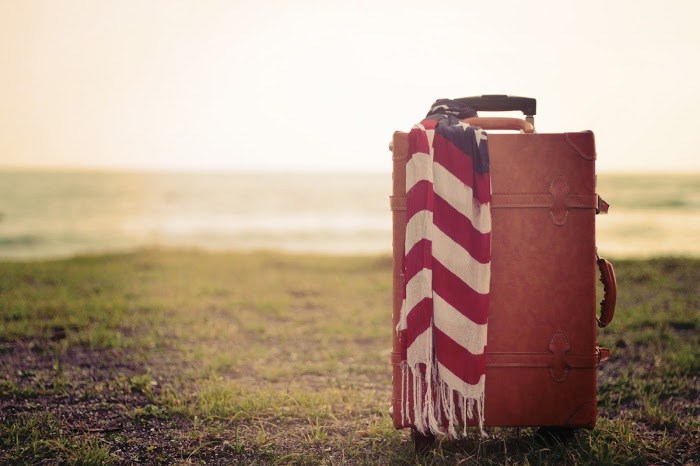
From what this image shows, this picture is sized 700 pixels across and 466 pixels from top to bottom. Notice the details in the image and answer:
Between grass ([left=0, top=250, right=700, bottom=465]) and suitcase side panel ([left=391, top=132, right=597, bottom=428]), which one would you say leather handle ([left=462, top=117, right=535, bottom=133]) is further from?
grass ([left=0, top=250, right=700, bottom=465])

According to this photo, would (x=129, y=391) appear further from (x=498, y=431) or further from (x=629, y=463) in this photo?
(x=629, y=463)

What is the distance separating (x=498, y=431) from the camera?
300 cm

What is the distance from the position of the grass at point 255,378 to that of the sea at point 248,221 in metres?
5.99

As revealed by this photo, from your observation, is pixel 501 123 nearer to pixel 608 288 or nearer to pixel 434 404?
pixel 608 288

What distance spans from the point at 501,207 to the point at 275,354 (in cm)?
303

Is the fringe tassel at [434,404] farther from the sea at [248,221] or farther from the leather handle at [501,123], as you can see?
the sea at [248,221]

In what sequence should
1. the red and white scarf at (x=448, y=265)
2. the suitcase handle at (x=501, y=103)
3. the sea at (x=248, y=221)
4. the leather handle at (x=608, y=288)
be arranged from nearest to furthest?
the red and white scarf at (x=448, y=265), the leather handle at (x=608, y=288), the suitcase handle at (x=501, y=103), the sea at (x=248, y=221)

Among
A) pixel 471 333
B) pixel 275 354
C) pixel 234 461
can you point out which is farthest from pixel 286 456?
pixel 275 354

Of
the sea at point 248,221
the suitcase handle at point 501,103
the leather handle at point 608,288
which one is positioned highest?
the suitcase handle at point 501,103

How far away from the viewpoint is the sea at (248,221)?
1986 cm

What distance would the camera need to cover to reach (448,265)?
247 centimetres

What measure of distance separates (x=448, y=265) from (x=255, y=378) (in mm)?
2252

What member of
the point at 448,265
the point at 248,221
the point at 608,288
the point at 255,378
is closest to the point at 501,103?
the point at 448,265

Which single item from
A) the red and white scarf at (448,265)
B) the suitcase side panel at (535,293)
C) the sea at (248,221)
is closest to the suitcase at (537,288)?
the suitcase side panel at (535,293)
